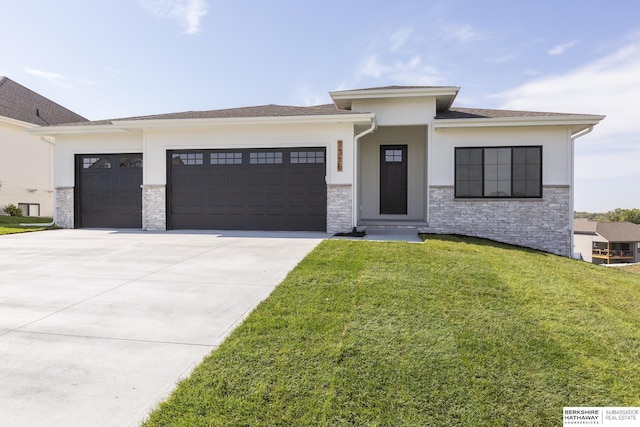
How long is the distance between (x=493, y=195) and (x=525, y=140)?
6.18 feet

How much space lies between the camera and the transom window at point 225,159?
10656mm

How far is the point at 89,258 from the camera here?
633 cm

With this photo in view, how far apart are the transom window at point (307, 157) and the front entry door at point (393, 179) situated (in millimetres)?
3468

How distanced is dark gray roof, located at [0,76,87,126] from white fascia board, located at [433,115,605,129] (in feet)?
67.3

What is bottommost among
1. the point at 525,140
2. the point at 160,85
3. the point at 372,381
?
the point at 372,381

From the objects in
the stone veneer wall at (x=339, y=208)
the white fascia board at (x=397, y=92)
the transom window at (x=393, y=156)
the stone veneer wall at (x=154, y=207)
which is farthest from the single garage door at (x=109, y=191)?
the transom window at (x=393, y=156)

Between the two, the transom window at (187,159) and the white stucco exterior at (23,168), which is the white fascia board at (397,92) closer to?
the transom window at (187,159)

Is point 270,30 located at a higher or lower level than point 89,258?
higher

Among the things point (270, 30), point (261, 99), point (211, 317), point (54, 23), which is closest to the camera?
point (211, 317)

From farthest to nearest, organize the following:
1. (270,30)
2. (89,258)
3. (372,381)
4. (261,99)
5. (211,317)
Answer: (261,99) < (270,30) < (89,258) < (211,317) < (372,381)

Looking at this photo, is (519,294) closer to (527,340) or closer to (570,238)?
(527,340)

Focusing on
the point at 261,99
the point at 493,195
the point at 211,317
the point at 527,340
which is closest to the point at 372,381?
the point at 527,340

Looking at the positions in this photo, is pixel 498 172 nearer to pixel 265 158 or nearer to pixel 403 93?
pixel 403 93

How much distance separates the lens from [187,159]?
11.0 m
